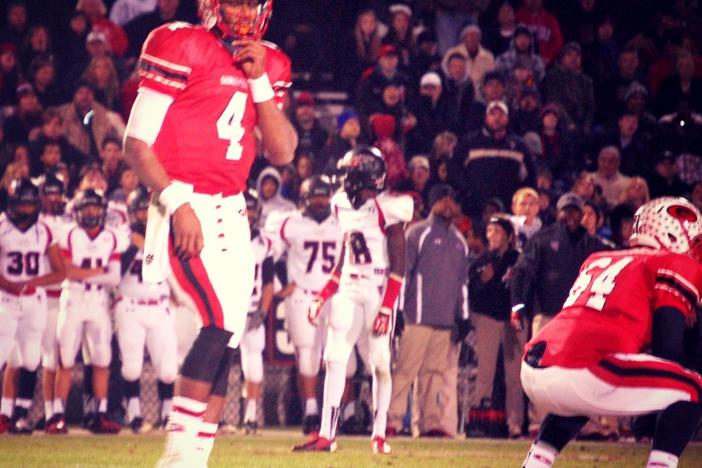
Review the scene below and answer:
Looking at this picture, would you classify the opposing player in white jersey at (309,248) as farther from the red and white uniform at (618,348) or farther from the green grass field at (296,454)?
the red and white uniform at (618,348)

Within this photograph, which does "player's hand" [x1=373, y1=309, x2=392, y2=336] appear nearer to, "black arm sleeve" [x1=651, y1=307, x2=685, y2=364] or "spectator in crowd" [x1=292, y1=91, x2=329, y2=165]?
"black arm sleeve" [x1=651, y1=307, x2=685, y2=364]

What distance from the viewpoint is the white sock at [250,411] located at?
500 inches

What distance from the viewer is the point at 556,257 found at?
40.0 feet

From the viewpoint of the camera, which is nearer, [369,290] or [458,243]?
[369,290]

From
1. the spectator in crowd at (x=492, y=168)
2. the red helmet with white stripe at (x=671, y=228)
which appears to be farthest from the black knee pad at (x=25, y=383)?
the red helmet with white stripe at (x=671, y=228)

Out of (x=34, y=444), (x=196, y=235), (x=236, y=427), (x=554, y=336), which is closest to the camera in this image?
(x=196, y=235)

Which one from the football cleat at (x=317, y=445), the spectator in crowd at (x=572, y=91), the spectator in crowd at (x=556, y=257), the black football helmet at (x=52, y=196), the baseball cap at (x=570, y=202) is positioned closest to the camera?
the football cleat at (x=317, y=445)

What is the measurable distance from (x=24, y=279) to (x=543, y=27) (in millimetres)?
7806

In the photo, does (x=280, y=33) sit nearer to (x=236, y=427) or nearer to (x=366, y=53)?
(x=366, y=53)

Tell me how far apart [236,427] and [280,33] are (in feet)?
19.0

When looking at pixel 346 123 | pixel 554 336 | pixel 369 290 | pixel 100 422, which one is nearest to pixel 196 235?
pixel 554 336

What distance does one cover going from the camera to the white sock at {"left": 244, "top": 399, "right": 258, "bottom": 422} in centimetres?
1269

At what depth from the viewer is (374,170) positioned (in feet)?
35.5

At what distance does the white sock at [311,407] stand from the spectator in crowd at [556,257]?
215cm
